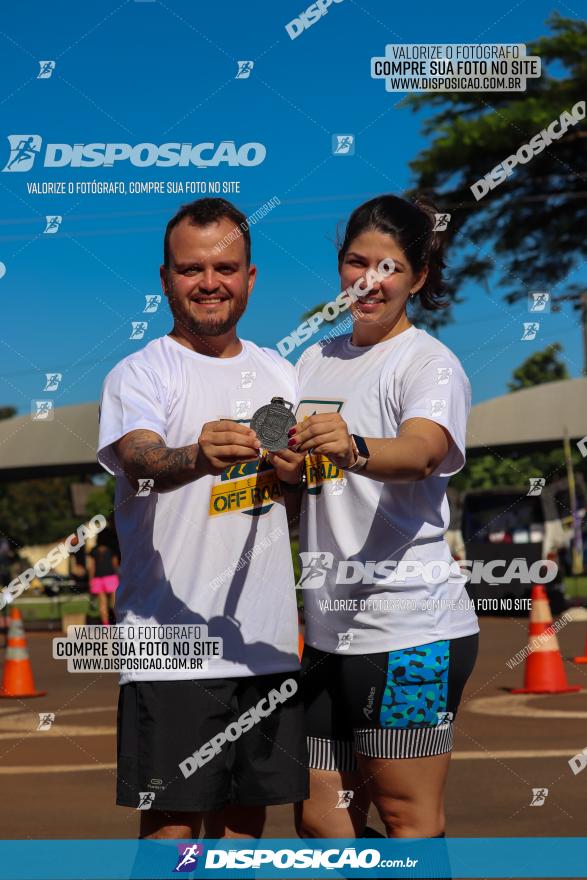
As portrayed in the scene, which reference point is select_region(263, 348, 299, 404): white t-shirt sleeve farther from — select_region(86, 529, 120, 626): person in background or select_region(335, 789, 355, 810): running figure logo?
select_region(86, 529, 120, 626): person in background

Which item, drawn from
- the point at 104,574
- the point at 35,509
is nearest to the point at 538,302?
the point at 104,574

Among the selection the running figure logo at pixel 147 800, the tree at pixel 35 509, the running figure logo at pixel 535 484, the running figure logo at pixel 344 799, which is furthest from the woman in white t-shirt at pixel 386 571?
the tree at pixel 35 509

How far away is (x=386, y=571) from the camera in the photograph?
365 centimetres

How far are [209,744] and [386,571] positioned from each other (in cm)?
70

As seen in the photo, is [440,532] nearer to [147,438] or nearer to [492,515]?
[147,438]

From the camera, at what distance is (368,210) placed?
385 centimetres

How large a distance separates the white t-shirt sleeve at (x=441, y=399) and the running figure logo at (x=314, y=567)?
41 cm

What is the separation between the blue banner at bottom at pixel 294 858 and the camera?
3686 millimetres

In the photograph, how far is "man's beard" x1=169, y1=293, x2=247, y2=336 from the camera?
380 centimetres

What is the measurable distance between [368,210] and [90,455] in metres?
17.7

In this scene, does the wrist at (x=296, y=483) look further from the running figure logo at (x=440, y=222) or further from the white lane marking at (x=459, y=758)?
the white lane marking at (x=459, y=758)

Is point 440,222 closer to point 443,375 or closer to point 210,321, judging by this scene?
point 443,375

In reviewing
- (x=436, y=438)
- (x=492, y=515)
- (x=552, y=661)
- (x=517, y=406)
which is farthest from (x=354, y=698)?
(x=492, y=515)

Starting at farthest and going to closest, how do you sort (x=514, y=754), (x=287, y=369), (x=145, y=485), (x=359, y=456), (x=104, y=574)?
(x=104, y=574), (x=514, y=754), (x=287, y=369), (x=145, y=485), (x=359, y=456)
